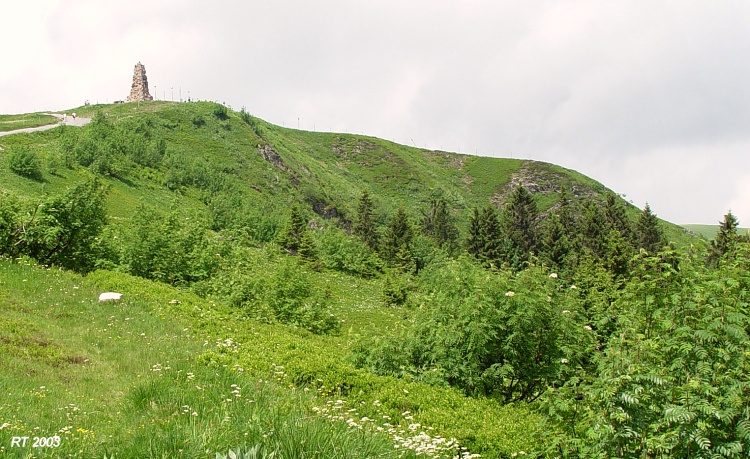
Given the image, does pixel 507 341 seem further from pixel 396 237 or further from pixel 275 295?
pixel 396 237

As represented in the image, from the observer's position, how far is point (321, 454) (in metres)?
5.05

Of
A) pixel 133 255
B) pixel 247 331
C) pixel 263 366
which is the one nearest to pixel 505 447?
pixel 263 366

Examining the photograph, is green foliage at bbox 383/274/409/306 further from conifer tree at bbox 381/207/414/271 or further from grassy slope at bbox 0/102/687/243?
conifer tree at bbox 381/207/414/271

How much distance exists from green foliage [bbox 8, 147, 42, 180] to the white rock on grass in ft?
90.3

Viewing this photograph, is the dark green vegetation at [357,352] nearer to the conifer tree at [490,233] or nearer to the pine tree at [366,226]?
the pine tree at [366,226]

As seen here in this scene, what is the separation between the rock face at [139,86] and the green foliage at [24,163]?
95882mm

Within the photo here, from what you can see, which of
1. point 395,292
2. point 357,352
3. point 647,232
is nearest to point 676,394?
point 357,352

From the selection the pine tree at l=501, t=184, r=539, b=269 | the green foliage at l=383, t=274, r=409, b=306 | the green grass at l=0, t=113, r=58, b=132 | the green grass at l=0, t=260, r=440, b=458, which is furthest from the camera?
the pine tree at l=501, t=184, r=539, b=269

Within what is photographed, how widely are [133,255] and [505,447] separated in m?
17.8

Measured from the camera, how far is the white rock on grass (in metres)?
14.8

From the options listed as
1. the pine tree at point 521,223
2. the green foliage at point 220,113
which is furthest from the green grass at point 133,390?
the green foliage at point 220,113

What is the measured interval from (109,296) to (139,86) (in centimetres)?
12719

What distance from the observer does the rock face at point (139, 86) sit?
4916 inches

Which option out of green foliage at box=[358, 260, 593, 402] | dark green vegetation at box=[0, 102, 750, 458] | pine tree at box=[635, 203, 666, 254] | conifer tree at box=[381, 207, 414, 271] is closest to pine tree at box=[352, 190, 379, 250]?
conifer tree at box=[381, 207, 414, 271]
